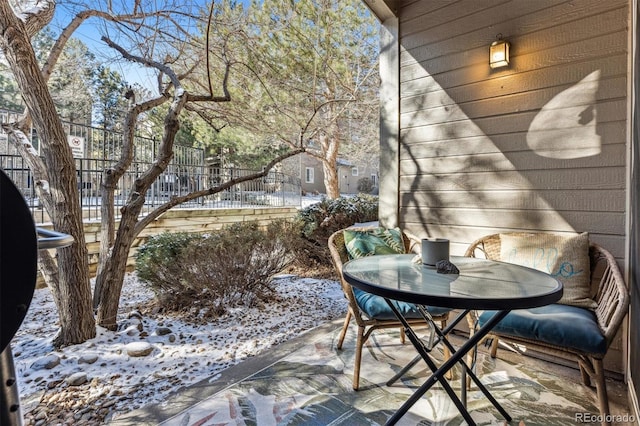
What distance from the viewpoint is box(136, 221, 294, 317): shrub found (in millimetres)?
3020

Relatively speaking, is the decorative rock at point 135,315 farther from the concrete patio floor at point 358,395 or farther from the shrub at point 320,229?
the shrub at point 320,229

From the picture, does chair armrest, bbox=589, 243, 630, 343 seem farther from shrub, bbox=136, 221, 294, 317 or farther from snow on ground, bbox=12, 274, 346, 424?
shrub, bbox=136, 221, 294, 317

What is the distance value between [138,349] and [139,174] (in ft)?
15.9

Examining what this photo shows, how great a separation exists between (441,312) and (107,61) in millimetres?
4307

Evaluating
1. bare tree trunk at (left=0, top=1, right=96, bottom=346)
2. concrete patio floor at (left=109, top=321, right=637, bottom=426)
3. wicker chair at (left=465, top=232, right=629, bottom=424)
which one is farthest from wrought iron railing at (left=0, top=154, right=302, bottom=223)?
wicker chair at (left=465, top=232, right=629, bottom=424)

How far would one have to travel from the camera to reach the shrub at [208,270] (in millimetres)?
3020

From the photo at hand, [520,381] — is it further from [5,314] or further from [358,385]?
[5,314]

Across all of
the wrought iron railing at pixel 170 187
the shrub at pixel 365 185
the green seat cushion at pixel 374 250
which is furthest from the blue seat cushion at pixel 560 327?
the shrub at pixel 365 185

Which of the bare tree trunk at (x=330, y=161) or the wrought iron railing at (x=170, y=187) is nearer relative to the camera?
the wrought iron railing at (x=170, y=187)

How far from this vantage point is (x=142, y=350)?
223cm

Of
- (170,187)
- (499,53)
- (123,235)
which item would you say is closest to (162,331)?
(123,235)

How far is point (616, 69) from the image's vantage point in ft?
6.27

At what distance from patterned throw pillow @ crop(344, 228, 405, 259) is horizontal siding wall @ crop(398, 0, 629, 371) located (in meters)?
0.36

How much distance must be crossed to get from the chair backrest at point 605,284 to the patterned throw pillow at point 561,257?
60 millimetres
